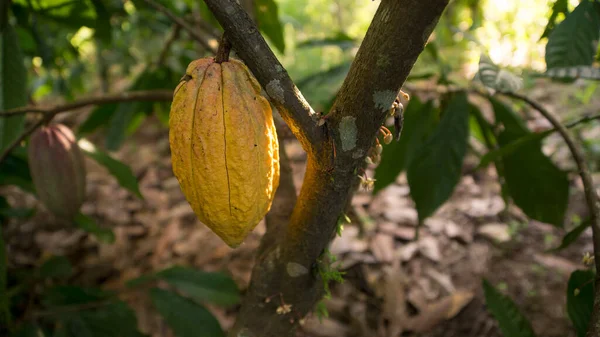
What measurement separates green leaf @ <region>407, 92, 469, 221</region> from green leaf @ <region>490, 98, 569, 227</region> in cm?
13

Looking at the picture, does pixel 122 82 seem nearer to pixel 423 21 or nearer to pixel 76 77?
pixel 76 77

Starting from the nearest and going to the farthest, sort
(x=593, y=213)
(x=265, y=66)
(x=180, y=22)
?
(x=265, y=66)
(x=593, y=213)
(x=180, y=22)

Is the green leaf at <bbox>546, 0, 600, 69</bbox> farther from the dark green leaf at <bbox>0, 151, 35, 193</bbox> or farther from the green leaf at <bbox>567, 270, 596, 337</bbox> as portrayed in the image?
the dark green leaf at <bbox>0, 151, 35, 193</bbox>

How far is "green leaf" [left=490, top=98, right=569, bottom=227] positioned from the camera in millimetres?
1158

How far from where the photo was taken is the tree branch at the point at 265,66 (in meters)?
0.62

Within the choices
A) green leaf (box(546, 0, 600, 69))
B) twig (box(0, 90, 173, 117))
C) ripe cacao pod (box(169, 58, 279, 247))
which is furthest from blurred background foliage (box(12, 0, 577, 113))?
ripe cacao pod (box(169, 58, 279, 247))

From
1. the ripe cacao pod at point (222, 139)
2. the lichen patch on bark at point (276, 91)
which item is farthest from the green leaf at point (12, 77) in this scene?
the lichen patch on bark at point (276, 91)

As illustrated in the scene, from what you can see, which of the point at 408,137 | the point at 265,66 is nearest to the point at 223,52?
the point at 265,66

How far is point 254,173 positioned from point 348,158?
14 cm

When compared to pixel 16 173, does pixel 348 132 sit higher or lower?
higher

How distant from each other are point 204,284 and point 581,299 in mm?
1000

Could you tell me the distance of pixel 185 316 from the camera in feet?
4.43

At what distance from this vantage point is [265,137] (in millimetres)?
690

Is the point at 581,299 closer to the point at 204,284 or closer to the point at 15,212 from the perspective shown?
the point at 204,284
